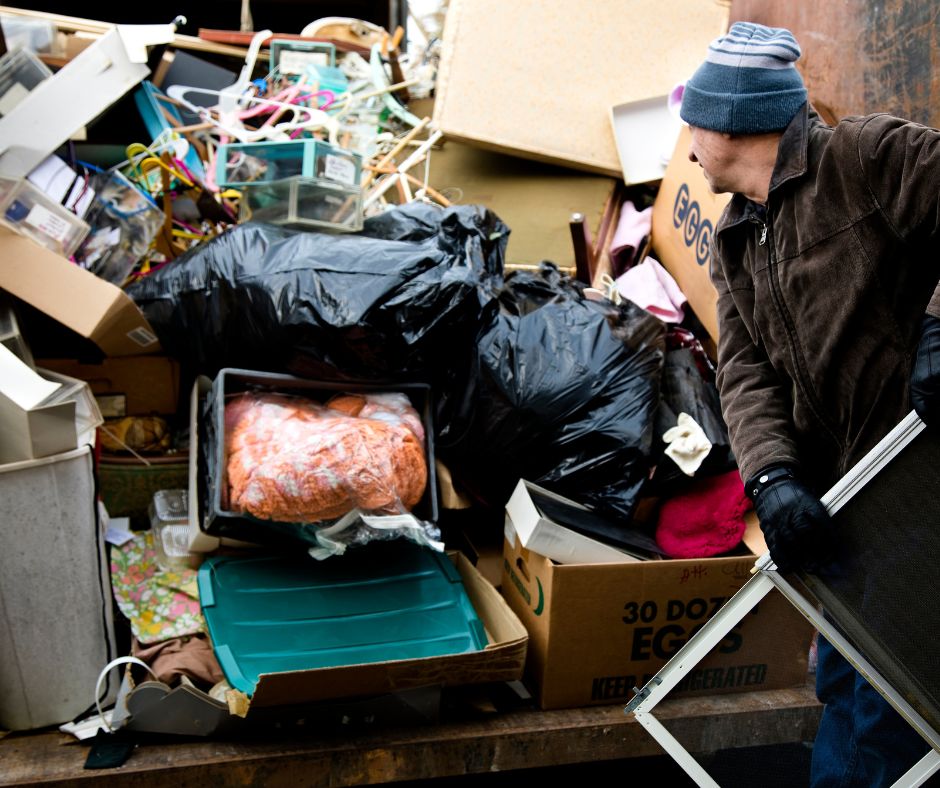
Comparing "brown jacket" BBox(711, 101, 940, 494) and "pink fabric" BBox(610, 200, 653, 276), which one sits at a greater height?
"brown jacket" BBox(711, 101, 940, 494)

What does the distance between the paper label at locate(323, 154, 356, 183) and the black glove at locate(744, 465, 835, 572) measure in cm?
196

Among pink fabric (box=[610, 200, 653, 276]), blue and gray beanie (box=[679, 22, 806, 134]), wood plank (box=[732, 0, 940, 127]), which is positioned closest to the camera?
blue and gray beanie (box=[679, 22, 806, 134])

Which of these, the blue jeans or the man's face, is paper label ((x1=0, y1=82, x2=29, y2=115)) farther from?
the blue jeans

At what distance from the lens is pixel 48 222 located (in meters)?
2.67

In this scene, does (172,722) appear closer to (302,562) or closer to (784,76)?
(302,562)

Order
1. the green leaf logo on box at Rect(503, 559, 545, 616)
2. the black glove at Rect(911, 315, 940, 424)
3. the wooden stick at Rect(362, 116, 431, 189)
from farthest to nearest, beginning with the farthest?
the wooden stick at Rect(362, 116, 431, 189)
the green leaf logo on box at Rect(503, 559, 545, 616)
the black glove at Rect(911, 315, 940, 424)

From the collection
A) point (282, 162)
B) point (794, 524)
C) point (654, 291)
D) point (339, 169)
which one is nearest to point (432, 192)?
point (339, 169)

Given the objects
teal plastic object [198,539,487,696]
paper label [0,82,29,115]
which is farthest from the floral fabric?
paper label [0,82,29,115]

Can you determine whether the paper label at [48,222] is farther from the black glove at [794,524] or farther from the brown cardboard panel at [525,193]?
the black glove at [794,524]

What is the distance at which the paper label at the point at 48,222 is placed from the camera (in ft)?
8.64

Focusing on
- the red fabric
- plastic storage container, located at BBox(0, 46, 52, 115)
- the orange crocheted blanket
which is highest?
plastic storage container, located at BBox(0, 46, 52, 115)

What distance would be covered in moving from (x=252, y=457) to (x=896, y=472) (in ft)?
4.92

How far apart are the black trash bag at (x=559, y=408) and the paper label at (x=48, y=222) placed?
1.17 metres

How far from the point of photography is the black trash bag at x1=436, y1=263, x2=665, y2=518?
7.96 ft
